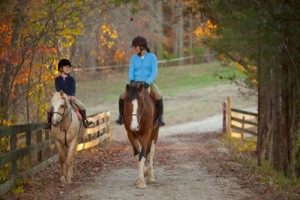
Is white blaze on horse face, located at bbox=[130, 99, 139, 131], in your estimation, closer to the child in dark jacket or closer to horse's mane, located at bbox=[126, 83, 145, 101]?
horse's mane, located at bbox=[126, 83, 145, 101]

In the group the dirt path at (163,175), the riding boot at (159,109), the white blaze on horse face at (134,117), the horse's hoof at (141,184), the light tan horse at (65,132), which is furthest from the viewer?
the riding boot at (159,109)

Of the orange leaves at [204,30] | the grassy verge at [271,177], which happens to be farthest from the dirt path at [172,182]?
the orange leaves at [204,30]

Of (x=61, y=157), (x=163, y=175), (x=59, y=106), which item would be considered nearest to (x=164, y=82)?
(x=163, y=175)

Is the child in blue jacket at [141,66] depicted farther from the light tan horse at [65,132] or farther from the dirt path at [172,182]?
the dirt path at [172,182]

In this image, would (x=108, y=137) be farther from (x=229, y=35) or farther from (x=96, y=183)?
(x=96, y=183)

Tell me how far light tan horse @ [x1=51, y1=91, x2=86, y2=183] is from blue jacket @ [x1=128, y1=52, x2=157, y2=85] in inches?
57.4

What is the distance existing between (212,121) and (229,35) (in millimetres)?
19886

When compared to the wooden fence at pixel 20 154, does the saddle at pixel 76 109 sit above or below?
above

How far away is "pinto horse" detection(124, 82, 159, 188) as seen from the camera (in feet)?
39.9

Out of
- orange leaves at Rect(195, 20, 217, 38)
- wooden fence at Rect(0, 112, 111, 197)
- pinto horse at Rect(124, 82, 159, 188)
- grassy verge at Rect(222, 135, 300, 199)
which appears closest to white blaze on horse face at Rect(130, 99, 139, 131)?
pinto horse at Rect(124, 82, 159, 188)

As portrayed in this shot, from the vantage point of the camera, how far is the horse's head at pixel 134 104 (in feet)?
39.8

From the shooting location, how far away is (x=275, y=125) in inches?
624

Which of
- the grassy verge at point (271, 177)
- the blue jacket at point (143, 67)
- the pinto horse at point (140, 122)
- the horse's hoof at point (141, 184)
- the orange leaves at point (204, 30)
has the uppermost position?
the orange leaves at point (204, 30)

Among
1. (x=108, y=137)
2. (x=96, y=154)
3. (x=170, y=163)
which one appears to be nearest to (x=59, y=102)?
(x=170, y=163)
